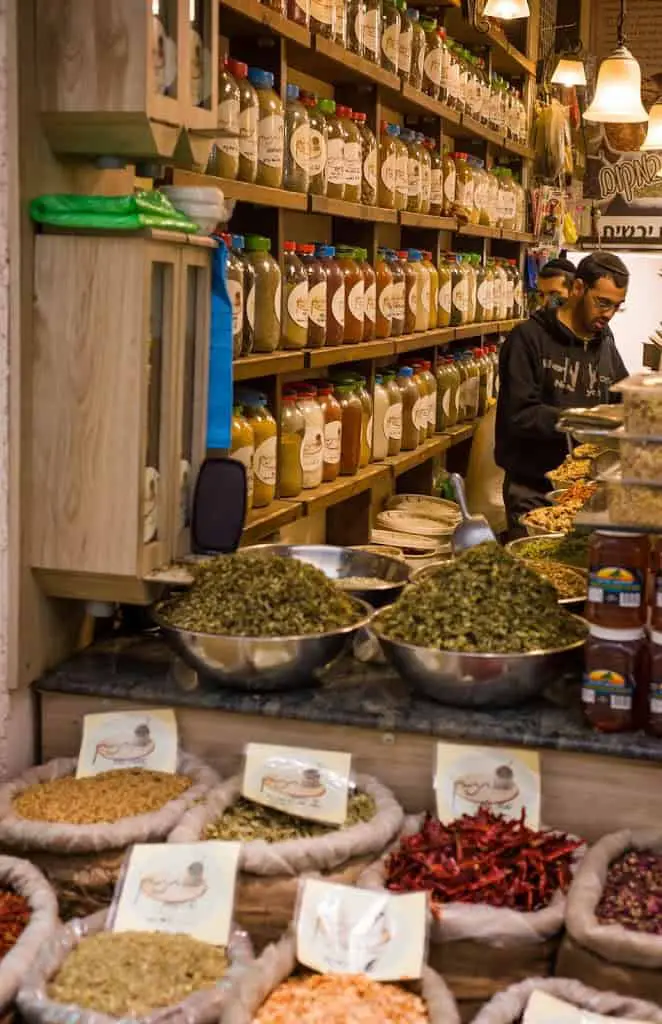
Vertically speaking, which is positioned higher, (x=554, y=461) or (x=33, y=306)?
(x=33, y=306)

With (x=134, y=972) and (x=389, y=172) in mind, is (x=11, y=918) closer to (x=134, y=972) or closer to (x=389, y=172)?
(x=134, y=972)

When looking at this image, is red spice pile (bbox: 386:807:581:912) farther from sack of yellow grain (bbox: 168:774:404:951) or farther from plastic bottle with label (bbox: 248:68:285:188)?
plastic bottle with label (bbox: 248:68:285:188)

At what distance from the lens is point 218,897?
2.28 metres

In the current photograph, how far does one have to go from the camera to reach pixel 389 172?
16.6 ft

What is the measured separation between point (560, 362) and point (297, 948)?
373 cm

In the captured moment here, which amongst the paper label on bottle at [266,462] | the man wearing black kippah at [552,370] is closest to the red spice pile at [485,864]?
the paper label on bottle at [266,462]

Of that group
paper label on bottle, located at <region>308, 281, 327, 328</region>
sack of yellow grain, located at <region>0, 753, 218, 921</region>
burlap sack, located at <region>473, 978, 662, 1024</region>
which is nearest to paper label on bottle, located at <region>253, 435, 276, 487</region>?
paper label on bottle, located at <region>308, 281, 327, 328</region>

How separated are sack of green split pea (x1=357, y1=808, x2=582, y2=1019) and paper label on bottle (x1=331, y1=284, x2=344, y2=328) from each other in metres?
2.44

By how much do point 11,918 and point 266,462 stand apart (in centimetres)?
195

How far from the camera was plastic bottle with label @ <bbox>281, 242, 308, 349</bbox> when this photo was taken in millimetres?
4145

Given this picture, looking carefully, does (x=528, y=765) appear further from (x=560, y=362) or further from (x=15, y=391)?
(x=560, y=362)

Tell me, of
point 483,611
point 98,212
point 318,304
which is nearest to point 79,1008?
point 483,611

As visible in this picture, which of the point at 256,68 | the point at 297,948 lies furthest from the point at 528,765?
the point at 256,68

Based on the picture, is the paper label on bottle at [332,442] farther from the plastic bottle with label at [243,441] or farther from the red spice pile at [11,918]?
the red spice pile at [11,918]
